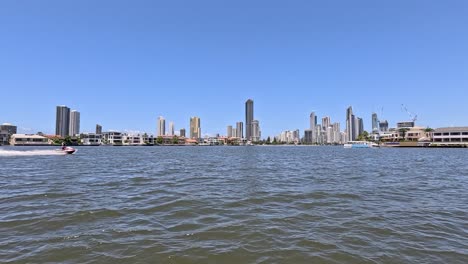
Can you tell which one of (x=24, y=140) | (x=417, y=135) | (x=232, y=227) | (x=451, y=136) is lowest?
(x=232, y=227)

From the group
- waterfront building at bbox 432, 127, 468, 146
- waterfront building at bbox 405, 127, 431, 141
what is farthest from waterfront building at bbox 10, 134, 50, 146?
waterfront building at bbox 432, 127, 468, 146

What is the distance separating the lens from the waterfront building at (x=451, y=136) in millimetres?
142125

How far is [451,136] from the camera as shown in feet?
481

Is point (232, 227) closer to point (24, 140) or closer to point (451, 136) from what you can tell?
point (451, 136)

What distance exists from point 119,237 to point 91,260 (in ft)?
5.21

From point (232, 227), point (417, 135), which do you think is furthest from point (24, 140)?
point (417, 135)

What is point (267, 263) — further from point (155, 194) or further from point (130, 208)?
point (155, 194)

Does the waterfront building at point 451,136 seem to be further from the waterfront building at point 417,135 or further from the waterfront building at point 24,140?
the waterfront building at point 24,140

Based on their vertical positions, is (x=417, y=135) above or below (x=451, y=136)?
above

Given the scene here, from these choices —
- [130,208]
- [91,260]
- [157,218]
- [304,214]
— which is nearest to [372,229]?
[304,214]

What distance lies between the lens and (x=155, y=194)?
1570cm

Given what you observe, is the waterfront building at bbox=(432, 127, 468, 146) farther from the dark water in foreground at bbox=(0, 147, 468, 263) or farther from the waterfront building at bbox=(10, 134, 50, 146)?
the waterfront building at bbox=(10, 134, 50, 146)

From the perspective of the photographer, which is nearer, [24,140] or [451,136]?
[451,136]

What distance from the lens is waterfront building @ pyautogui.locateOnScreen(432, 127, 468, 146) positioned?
466 feet
